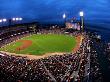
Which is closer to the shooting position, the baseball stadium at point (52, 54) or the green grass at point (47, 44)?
the baseball stadium at point (52, 54)

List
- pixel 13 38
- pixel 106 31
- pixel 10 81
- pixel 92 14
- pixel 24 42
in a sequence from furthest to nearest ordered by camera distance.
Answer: pixel 92 14 → pixel 106 31 → pixel 13 38 → pixel 24 42 → pixel 10 81

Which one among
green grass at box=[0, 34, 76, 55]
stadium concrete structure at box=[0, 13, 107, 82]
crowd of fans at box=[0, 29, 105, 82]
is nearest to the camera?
crowd of fans at box=[0, 29, 105, 82]

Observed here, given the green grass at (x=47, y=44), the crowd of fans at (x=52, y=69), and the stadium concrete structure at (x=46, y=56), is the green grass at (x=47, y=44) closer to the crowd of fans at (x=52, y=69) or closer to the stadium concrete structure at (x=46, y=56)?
the stadium concrete structure at (x=46, y=56)

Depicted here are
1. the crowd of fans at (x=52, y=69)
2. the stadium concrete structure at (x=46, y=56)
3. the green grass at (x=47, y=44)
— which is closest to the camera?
the crowd of fans at (x=52, y=69)

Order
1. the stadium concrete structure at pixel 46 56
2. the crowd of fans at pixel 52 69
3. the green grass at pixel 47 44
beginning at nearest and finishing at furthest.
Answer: the crowd of fans at pixel 52 69 < the stadium concrete structure at pixel 46 56 < the green grass at pixel 47 44

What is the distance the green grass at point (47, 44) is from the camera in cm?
6856

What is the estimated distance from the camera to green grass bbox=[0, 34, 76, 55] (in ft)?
225

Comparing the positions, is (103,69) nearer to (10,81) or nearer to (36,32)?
(10,81)

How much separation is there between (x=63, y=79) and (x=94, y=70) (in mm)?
6658

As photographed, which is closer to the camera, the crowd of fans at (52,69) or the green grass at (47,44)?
the crowd of fans at (52,69)

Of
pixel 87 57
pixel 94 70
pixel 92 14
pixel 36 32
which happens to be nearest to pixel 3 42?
pixel 36 32

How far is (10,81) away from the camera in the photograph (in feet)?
137

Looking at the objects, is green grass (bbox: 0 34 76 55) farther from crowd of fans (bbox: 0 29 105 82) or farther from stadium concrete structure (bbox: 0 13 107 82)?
crowd of fans (bbox: 0 29 105 82)

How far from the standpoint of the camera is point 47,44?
76.2 meters
